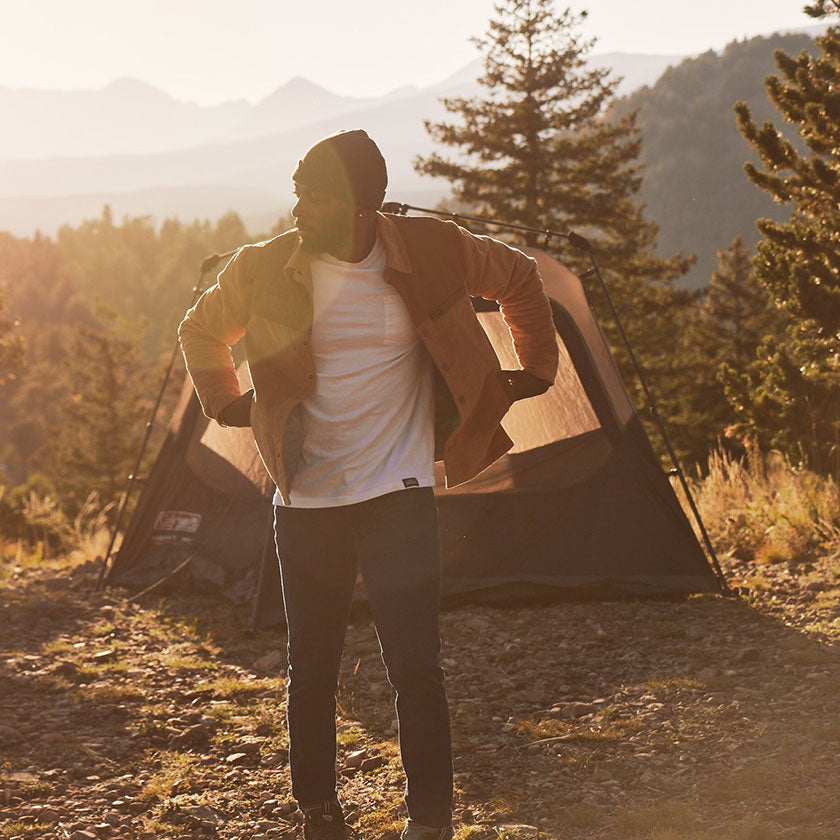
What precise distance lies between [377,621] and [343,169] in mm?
1157

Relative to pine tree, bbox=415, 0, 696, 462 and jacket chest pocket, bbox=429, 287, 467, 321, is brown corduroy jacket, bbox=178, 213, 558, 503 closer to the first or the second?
jacket chest pocket, bbox=429, 287, 467, 321

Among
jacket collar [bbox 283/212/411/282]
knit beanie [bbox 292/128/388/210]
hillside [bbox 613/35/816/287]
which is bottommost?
jacket collar [bbox 283/212/411/282]

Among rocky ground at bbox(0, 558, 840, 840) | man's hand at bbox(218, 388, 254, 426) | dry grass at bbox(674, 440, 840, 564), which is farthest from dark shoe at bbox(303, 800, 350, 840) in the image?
dry grass at bbox(674, 440, 840, 564)

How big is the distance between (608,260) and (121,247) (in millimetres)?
108317

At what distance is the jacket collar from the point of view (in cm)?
255

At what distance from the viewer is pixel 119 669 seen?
5.30 meters

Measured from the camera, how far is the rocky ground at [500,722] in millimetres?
3154

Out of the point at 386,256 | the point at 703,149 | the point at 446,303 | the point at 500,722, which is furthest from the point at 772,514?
the point at 703,149

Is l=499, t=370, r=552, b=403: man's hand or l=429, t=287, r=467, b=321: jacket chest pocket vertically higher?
l=429, t=287, r=467, b=321: jacket chest pocket

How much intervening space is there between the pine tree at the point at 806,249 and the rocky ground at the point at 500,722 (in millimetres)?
2014

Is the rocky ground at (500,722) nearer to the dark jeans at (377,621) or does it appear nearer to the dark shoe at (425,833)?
the dark shoe at (425,833)

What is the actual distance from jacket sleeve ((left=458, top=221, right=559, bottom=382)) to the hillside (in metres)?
97.7

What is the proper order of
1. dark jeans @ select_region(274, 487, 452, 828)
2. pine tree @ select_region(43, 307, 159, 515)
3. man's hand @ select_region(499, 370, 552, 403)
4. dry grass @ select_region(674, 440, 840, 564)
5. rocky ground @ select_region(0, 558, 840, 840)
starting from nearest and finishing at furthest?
dark jeans @ select_region(274, 487, 452, 828)
man's hand @ select_region(499, 370, 552, 403)
rocky ground @ select_region(0, 558, 840, 840)
dry grass @ select_region(674, 440, 840, 564)
pine tree @ select_region(43, 307, 159, 515)

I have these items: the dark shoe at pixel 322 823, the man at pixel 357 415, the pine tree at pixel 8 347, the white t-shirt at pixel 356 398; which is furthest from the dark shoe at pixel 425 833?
the pine tree at pixel 8 347
